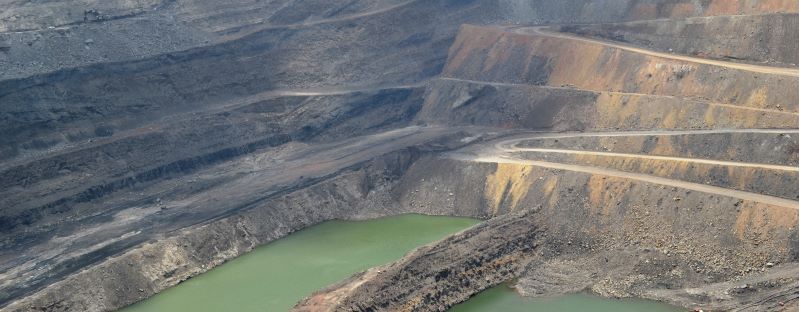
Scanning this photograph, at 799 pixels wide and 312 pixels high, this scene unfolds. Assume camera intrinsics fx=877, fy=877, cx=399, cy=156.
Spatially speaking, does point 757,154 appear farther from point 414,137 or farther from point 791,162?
point 414,137

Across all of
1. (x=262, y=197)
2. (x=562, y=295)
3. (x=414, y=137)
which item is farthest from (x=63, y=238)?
(x=562, y=295)

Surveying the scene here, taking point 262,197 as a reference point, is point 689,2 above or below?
above

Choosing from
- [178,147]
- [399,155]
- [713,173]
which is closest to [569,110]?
[399,155]

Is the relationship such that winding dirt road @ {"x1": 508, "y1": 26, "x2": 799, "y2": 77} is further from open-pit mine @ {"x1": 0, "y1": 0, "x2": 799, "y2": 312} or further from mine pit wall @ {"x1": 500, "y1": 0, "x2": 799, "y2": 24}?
mine pit wall @ {"x1": 500, "y1": 0, "x2": 799, "y2": 24}

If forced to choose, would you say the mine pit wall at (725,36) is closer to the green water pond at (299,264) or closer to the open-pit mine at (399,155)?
the open-pit mine at (399,155)

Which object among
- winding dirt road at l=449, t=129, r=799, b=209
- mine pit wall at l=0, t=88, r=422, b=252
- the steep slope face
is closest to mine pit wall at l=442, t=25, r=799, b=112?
the steep slope face

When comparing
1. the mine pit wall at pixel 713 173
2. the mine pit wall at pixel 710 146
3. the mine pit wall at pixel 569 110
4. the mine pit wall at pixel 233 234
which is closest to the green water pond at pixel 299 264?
the mine pit wall at pixel 233 234
